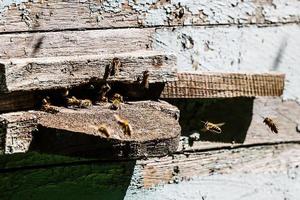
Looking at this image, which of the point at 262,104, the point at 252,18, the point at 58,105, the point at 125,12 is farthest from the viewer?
the point at 262,104

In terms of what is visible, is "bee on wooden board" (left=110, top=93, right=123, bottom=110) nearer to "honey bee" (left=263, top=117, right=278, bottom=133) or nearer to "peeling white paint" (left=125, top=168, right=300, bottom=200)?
"peeling white paint" (left=125, top=168, right=300, bottom=200)

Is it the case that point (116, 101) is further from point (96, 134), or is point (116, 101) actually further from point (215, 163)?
point (215, 163)

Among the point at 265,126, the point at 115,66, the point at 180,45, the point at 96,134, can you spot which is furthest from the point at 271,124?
the point at 96,134

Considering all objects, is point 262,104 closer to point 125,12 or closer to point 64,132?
point 125,12

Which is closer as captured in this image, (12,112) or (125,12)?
(12,112)

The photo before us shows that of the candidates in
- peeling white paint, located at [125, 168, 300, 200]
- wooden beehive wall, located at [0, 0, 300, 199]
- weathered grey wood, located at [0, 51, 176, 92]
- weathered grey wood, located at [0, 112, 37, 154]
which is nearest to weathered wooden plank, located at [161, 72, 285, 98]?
wooden beehive wall, located at [0, 0, 300, 199]

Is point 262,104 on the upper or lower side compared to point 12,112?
lower

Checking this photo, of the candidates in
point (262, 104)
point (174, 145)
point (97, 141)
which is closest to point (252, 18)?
point (262, 104)
